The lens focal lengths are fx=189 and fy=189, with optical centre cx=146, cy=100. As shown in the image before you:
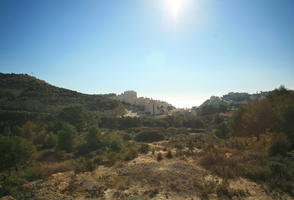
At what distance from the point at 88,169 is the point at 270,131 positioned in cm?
2205

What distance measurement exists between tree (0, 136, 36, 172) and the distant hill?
40.1 metres

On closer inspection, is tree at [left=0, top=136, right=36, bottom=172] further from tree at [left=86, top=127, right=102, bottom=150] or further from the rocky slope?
tree at [left=86, top=127, right=102, bottom=150]

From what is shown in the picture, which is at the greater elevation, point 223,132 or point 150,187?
point 223,132

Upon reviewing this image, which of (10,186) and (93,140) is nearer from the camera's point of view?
(10,186)

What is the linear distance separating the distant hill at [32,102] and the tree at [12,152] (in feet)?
132

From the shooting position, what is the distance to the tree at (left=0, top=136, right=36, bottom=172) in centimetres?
1564

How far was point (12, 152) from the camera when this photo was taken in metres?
16.4

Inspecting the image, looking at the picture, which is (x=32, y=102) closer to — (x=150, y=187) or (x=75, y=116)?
(x=75, y=116)

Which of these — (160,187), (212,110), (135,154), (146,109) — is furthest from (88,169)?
(146,109)

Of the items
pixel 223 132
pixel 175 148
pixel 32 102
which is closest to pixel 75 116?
pixel 32 102

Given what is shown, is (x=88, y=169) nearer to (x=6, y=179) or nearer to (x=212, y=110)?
(x=6, y=179)

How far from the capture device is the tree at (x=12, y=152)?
15641 mm

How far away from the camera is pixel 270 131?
23781 mm

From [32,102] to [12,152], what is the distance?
57.9 metres
